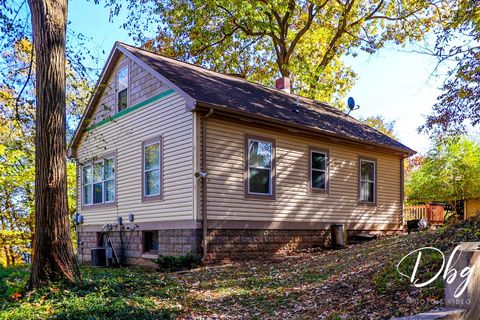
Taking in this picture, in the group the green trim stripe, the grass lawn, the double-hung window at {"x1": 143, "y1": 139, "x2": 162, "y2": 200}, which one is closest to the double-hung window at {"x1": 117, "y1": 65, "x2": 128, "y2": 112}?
the green trim stripe

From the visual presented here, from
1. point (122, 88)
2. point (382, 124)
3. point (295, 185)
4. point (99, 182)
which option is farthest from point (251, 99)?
point (382, 124)

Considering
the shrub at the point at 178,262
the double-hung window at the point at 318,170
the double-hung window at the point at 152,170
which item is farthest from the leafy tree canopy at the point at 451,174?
the shrub at the point at 178,262

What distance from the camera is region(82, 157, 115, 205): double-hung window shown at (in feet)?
46.4

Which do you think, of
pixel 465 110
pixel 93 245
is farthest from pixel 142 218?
pixel 465 110

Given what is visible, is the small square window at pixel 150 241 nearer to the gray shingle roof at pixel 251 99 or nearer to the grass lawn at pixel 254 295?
the grass lawn at pixel 254 295

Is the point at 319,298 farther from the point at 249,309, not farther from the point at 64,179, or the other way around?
the point at 64,179

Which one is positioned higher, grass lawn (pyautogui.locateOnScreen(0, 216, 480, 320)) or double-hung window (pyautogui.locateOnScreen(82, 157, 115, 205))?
double-hung window (pyautogui.locateOnScreen(82, 157, 115, 205))

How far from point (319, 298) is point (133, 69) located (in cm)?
965

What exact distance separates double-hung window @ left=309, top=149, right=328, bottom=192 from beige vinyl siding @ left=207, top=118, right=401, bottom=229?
8.9 inches

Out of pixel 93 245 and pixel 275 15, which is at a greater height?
pixel 275 15

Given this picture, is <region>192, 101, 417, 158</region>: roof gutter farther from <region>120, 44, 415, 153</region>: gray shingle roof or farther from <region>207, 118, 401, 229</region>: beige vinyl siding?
<region>207, 118, 401, 229</region>: beige vinyl siding

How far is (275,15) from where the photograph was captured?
898 inches

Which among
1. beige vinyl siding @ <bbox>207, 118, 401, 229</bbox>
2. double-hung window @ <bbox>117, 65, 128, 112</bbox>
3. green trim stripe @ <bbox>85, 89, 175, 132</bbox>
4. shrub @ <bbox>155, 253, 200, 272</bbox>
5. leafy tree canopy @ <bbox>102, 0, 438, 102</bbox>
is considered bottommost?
shrub @ <bbox>155, 253, 200, 272</bbox>

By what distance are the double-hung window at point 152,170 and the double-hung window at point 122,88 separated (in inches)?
87.0
